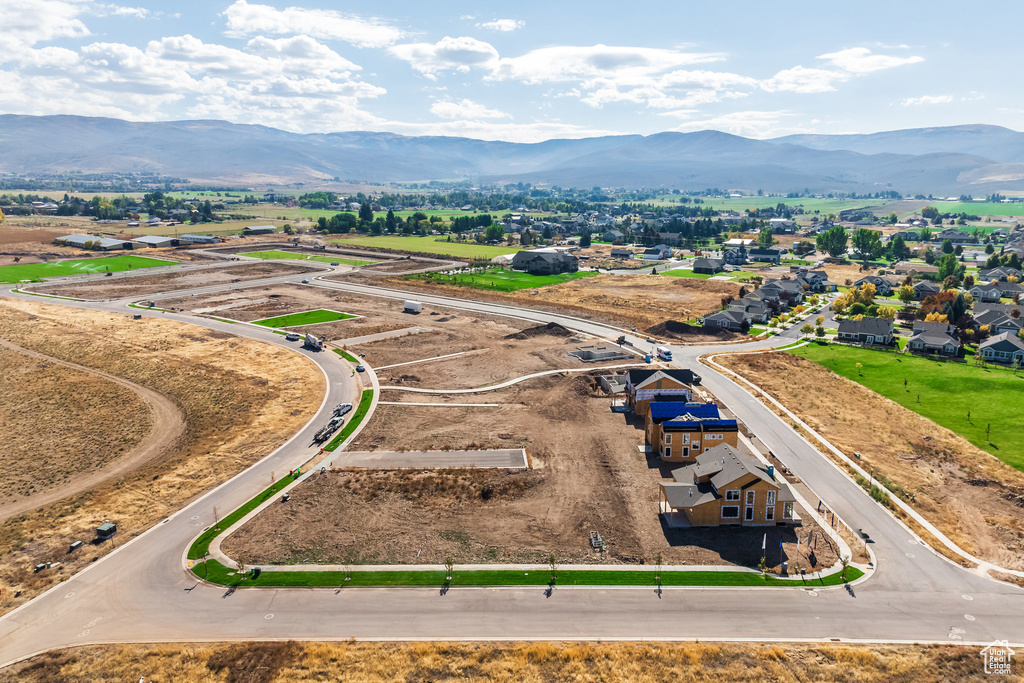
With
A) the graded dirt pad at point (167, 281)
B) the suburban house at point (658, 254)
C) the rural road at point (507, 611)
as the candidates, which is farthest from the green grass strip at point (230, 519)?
the suburban house at point (658, 254)

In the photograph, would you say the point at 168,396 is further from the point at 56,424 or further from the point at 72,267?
the point at 72,267

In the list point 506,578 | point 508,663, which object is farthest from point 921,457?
point 508,663

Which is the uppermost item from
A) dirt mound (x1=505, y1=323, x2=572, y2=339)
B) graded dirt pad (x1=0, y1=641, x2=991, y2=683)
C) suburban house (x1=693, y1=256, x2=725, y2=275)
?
suburban house (x1=693, y1=256, x2=725, y2=275)

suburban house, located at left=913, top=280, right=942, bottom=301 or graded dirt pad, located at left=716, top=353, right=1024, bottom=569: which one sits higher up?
suburban house, located at left=913, top=280, right=942, bottom=301

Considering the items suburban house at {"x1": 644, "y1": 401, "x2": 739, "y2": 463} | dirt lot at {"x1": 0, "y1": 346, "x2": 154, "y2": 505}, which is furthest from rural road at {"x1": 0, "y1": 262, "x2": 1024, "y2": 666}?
dirt lot at {"x1": 0, "y1": 346, "x2": 154, "y2": 505}

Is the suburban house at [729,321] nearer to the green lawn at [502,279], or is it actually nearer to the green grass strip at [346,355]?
the green lawn at [502,279]

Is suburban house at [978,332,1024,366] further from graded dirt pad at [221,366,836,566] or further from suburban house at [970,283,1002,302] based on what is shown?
graded dirt pad at [221,366,836,566]

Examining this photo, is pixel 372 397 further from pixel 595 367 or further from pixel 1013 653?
pixel 1013 653
